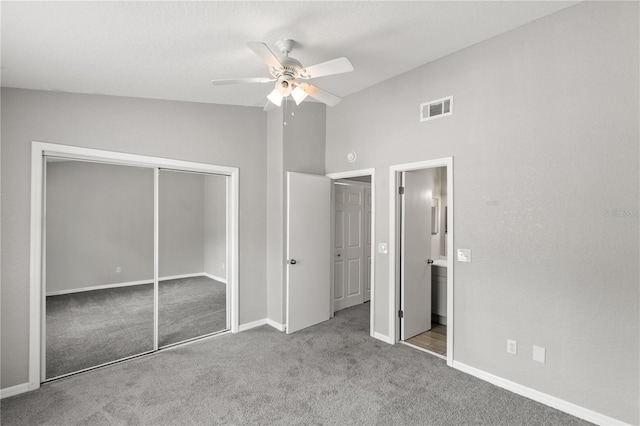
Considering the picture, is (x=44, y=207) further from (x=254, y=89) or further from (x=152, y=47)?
(x=254, y=89)

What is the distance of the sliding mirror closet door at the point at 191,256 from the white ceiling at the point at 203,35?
1150 mm

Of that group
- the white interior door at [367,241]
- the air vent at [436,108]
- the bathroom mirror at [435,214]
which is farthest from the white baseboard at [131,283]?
the bathroom mirror at [435,214]

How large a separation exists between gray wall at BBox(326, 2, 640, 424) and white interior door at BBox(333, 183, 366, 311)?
180 cm

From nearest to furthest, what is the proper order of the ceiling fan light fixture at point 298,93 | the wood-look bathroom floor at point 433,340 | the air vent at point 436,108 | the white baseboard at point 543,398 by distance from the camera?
1. the white baseboard at point 543,398
2. the ceiling fan light fixture at point 298,93
3. the air vent at point 436,108
4. the wood-look bathroom floor at point 433,340

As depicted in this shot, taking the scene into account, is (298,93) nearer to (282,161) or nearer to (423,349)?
(282,161)

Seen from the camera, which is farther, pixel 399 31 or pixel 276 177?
pixel 276 177

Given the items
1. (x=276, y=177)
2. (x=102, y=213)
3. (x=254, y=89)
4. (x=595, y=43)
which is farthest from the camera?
(x=276, y=177)

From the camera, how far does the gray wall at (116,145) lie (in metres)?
2.58

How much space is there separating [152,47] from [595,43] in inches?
131

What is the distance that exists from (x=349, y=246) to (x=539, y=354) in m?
2.87

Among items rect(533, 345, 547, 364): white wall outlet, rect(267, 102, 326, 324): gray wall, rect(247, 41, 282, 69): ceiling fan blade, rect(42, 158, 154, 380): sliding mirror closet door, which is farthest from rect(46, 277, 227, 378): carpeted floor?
rect(533, 345, 547, 364): white wall outlet

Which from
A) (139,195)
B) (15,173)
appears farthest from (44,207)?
(139,195)

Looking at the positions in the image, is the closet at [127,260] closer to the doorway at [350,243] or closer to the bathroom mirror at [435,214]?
the doorway at [350,243]

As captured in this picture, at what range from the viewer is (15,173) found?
8.49 feet
